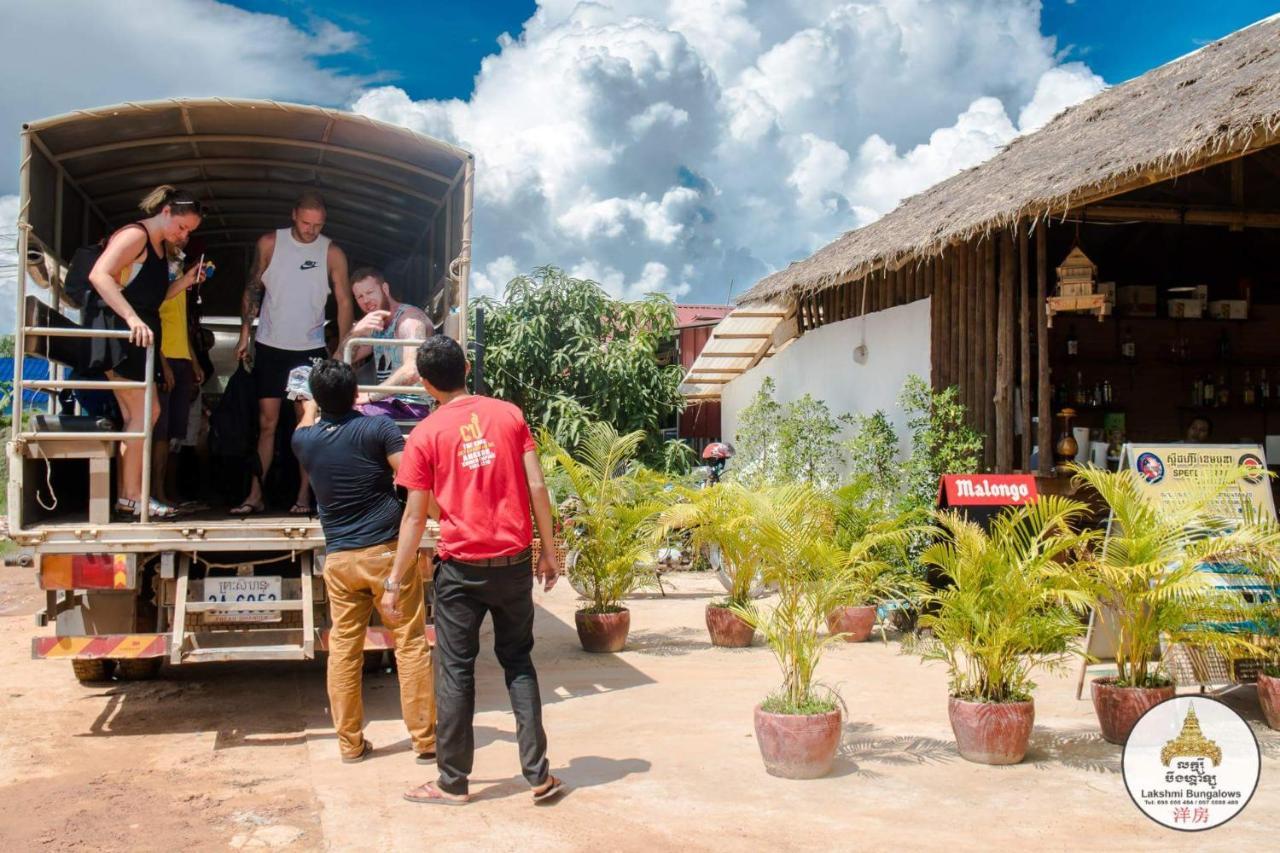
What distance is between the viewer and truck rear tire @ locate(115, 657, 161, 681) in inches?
299

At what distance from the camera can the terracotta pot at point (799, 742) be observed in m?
5.25

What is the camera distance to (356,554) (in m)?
5.53

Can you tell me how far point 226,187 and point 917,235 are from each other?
5.85 m

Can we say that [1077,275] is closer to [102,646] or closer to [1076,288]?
[1076,288]

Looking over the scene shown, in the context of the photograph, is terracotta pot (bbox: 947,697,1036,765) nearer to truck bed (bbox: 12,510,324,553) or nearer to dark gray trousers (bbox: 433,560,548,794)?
dark gray trousers (bbox: 433,560,548,794)

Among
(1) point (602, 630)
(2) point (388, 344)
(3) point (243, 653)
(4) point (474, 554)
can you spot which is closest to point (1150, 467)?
(1) point (602, 630)

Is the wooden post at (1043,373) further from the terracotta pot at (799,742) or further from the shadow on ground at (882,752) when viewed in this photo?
the terracotta pot at (799,742)

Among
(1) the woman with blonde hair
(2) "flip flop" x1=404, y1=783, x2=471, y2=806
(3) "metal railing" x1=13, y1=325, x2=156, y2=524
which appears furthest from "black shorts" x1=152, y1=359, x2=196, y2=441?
(2) "flip flop" x1=404, y1=783, x2=471, y2=806

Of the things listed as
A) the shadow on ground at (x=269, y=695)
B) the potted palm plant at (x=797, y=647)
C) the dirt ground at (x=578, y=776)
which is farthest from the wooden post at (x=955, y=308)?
the potted palm plant at (x=797, y=647)

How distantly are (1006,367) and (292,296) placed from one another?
600cm

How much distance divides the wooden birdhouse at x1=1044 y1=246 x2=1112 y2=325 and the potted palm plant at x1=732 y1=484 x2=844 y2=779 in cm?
435

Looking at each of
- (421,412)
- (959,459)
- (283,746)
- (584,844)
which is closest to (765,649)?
(959,459)

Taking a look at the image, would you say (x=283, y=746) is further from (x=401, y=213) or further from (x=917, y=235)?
(x=917, y=235)

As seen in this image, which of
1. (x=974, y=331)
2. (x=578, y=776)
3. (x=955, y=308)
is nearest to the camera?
(x=578, y=776)
